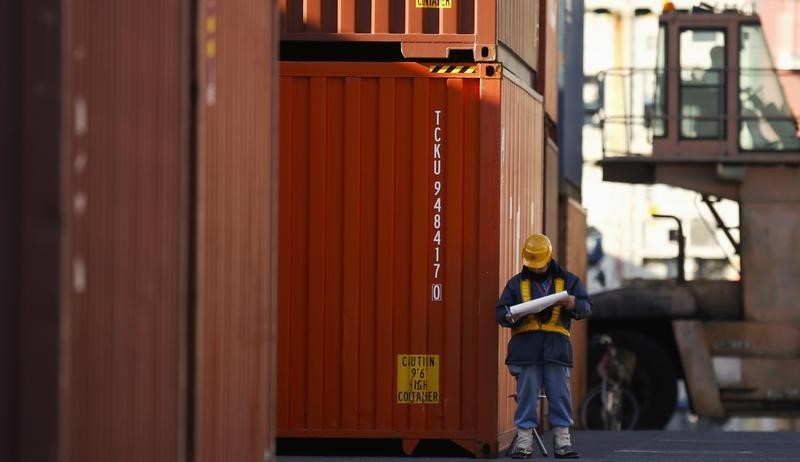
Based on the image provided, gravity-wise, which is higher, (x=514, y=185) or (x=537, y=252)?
(x=514, y=185)

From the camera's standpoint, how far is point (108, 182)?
639 centimetres

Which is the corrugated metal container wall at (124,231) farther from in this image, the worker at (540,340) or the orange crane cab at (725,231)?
the orange crane cab at (725,231)

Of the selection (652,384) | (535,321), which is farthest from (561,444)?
(652,384)

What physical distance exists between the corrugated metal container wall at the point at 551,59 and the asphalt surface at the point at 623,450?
9.92ft

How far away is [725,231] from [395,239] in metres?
8.41

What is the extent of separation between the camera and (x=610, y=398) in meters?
19.2

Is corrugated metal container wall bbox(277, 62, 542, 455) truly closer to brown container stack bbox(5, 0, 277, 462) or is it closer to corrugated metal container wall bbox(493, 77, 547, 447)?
Answer: corrugated metal container wall bbox(493, 77, 547, 447)

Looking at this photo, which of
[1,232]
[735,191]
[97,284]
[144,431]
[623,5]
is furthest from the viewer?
[623,5]

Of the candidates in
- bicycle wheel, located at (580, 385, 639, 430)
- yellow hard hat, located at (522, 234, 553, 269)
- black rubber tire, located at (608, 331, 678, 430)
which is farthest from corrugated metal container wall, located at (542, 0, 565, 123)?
yellow hard hat, located at (522, 234, 553, 269)

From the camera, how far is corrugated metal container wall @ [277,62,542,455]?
484 inches

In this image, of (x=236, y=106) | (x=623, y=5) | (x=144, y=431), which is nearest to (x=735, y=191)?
(x=236, y=106)

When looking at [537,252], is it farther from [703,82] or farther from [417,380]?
[703,82]

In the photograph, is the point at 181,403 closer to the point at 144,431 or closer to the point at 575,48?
the point at 144,431

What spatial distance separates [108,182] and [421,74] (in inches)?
242
